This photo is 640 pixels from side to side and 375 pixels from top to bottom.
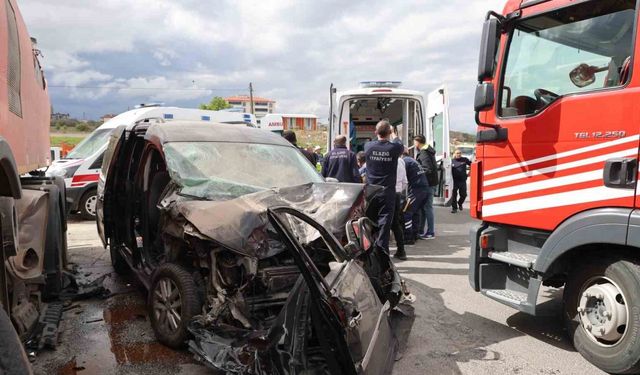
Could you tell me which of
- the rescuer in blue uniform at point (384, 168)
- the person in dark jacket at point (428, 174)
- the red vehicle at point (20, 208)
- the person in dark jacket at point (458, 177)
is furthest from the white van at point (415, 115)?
the red vehicle at point (20, 208)

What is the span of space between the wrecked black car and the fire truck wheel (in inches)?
55.1

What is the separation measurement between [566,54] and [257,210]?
280 centimetres

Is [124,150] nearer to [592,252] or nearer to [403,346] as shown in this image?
[403,346]

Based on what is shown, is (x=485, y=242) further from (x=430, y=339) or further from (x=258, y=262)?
(x=258, y=262)

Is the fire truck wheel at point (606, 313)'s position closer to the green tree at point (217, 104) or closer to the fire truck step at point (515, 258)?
the fire truck step at point (515, 258)

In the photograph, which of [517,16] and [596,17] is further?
[517,16]

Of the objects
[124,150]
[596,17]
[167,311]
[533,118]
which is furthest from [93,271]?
[596,17]

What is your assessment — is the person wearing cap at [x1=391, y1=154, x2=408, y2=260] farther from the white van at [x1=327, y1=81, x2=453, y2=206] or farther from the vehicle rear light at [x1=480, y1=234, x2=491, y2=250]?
the vehicle rear light at [x1=480, y1=234, x2=491, y2=250]

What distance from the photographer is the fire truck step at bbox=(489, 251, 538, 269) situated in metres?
3.86

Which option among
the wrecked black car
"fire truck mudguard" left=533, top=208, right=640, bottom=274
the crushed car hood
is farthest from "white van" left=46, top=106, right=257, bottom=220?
"fire truck mudguard" left=533, top=208, right=640, bottom=274

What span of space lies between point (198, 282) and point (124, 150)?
8.08 feet

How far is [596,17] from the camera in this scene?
3539 millimetres

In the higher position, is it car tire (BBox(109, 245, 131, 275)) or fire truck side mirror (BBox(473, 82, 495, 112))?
fire truck side mirror (BBox(473, 82, 495, 112))

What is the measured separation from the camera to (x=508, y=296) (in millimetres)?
4031
